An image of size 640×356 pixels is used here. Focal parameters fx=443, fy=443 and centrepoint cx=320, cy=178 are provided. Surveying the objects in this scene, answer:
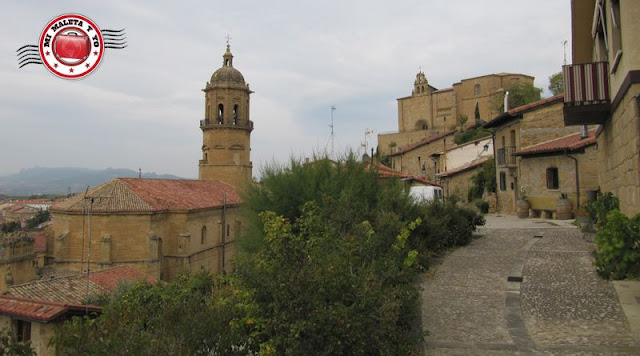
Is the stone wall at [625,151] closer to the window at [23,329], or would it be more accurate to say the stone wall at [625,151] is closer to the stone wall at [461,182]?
the window at [23,329]

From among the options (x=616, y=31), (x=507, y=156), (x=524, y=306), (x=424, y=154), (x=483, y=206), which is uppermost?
(x=424, y=154)

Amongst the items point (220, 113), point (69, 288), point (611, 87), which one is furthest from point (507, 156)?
point (220, 113)

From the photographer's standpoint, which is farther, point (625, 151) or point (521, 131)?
point (521, 131)

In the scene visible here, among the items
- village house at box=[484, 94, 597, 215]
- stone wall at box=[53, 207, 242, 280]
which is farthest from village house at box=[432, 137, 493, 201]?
stone wall at box=[53, 207, 242, 280]

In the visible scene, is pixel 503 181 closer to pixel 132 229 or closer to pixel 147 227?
pixel 147 227

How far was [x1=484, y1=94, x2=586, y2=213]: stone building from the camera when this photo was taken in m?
22.2

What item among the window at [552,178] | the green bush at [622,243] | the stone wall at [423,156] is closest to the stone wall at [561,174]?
the window at [552,178]

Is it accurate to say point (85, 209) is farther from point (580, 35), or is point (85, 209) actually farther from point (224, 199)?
point (580, 35)

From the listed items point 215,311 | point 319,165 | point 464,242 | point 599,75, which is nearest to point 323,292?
point 215,311

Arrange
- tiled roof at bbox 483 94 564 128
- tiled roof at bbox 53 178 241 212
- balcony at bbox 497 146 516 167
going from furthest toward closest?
1. tiled roof at bbox 53 178 241 212
2. balcony at bbox 497 146 516 167
3. tiled roof at bbox 483 94 564 128

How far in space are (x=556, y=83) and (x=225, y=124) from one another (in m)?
38.2

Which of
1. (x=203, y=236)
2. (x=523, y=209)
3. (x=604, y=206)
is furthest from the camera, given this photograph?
(x=203, y=236)

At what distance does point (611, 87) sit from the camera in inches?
375

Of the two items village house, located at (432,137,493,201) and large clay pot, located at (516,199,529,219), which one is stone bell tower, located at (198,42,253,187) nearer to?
village house, located at (432,137,493,201)
